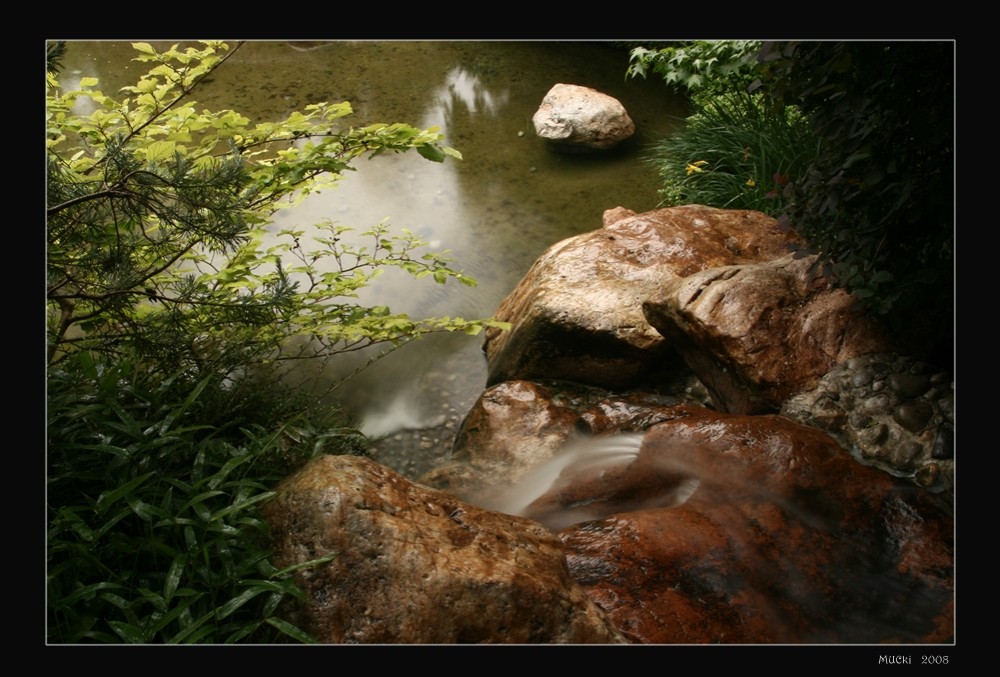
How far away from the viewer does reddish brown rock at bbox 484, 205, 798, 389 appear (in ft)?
13.6

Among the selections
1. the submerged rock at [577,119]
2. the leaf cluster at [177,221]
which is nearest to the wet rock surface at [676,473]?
the submerged rock at [577,119]

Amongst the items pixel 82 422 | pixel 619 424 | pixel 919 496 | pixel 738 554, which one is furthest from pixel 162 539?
pixel 919 496

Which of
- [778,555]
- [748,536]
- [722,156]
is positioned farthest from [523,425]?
[722,156]

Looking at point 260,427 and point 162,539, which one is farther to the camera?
point 260,427

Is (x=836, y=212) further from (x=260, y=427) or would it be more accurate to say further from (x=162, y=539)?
(x=162, y=539)

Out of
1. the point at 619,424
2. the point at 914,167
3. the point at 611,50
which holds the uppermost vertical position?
the point at 611,50

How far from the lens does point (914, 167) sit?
2.85 m

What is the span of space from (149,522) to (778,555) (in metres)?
2.19

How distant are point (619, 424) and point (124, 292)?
2391 mm

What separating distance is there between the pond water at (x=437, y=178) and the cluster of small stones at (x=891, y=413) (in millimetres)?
1982

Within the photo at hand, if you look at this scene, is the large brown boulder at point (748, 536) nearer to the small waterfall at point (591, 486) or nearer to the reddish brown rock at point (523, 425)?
the small waterfall at point (591, 486)

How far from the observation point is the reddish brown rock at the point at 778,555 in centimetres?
251

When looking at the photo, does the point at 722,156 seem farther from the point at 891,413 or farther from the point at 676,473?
the point at 676,473

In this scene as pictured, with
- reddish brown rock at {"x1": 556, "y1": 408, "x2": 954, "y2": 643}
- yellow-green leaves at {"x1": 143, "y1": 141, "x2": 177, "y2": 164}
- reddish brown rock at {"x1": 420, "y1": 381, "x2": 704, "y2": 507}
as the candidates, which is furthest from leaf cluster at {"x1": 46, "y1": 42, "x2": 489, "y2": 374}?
reddish brown rock at {"x1": 556, "y1": 408, "x2": 954, "y2": 643}
